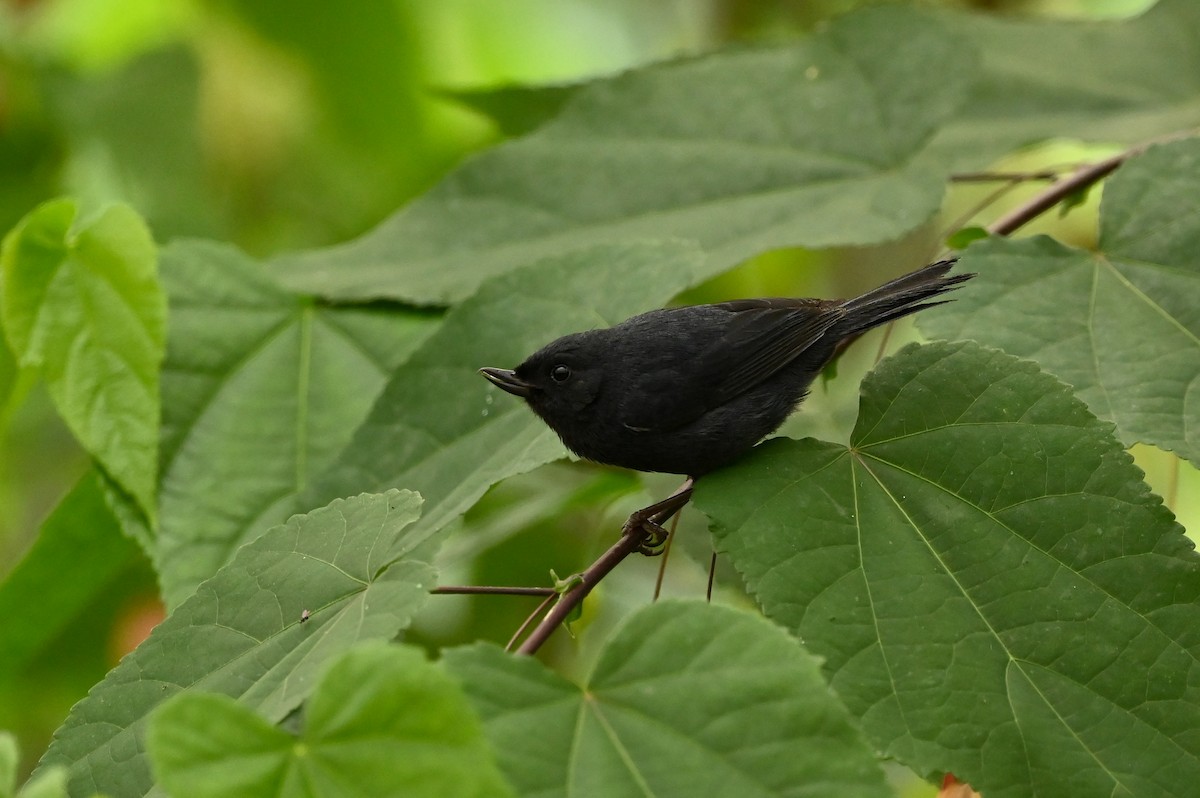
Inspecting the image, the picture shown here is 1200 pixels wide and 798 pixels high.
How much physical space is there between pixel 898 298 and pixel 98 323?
162cm

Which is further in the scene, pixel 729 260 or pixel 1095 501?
pixel 729 260

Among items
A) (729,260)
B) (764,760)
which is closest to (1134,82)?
(729,260)

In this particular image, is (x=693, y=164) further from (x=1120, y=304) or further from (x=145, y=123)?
(x=145, y=123)

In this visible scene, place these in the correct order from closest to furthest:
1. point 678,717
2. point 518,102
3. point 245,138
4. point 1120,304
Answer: point 678,717
point 1120,304
point 518,102
point 245,138

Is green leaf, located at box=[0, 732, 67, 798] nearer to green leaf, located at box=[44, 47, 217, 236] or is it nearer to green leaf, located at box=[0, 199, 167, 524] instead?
green leaf, located at box=[0, 199, 167, 524]

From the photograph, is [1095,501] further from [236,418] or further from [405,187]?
[405,187]

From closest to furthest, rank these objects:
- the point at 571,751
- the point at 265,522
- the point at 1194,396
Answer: the point at 571,751 → the point at 1194,396 → the point at 265,522

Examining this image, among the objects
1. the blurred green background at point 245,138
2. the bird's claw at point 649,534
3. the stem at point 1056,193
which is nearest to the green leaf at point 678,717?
the bird's claw at point 649,534

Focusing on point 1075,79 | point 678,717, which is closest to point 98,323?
point 678,717

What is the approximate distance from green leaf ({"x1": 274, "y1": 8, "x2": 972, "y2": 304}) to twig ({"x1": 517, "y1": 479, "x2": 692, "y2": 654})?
817 mm

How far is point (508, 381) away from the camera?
2.10 meters

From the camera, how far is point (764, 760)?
1.26m

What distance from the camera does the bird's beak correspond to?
208cm

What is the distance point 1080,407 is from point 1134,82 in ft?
5.25
